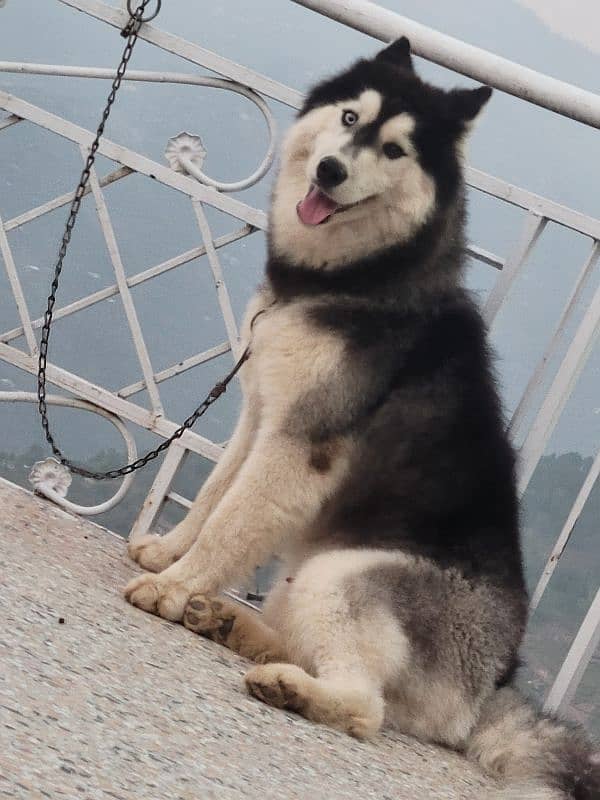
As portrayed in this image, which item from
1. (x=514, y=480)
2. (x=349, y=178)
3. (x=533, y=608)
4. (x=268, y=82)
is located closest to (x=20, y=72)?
(x=268, y=82)

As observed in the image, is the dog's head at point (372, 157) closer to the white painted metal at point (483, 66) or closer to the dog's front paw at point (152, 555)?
the white painted metal at point (483, 66)

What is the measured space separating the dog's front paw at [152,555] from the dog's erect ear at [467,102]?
1.64 metres

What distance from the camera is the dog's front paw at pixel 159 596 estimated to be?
2975mm

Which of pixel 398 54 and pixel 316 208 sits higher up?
pixel 398 54

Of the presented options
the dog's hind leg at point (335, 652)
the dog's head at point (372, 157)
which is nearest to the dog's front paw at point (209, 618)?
the dog's hind leg at point (335, 652)

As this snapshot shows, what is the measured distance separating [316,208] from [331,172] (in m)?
0.18

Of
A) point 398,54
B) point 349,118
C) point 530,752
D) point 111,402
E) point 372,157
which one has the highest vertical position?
point 398,54

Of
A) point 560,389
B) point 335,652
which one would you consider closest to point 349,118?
point 560,389

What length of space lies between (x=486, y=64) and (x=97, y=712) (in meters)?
2.53

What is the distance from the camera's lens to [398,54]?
3.39m

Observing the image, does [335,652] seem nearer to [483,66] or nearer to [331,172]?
[331,172]

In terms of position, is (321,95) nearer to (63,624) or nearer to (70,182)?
(70,182)

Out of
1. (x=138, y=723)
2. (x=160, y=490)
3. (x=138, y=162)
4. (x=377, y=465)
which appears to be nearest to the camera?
(x=138, y=723)

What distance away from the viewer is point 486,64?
357 centimetres
